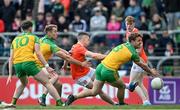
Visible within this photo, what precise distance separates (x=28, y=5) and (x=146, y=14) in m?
4.36

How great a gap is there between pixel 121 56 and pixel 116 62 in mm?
262

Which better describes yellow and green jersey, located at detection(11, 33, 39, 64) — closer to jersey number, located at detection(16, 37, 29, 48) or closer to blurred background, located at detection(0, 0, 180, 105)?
jersey number, located at detection(16, 37, 29, 48)

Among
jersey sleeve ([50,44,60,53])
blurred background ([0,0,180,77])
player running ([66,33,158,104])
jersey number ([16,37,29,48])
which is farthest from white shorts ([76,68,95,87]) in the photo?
blurred background ([0,0,180,77])

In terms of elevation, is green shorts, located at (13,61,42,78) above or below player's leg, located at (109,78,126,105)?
above

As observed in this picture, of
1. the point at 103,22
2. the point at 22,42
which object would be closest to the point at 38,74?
the point at 22,42

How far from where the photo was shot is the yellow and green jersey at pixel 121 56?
20719 mm

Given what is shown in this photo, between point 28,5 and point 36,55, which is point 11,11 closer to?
point 28,5

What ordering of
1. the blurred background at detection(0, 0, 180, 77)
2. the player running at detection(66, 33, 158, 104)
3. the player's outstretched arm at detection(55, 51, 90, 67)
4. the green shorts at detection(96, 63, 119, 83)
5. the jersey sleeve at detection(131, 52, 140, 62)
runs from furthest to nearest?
the blurred background at detection(0, 0, 180, 77) → the player's outstretched arm at detection(55, 51, 90, 67) → the green shorts at detection(96, 63, 119, 83) → the player running at detection(66, 33, 158, 104) → the jersey sleeve at detection(131, 52, 140, 62)

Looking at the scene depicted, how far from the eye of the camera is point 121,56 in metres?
20.9

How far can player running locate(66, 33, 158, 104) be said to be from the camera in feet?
68.1

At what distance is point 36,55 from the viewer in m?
21.6

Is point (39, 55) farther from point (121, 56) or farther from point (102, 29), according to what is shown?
point (102, 29)

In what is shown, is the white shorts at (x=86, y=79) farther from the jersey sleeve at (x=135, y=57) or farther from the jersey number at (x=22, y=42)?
the jersey sleeve at (x=135, y=57)

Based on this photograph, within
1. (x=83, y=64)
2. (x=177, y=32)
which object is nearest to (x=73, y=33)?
(x=177, y=32)
